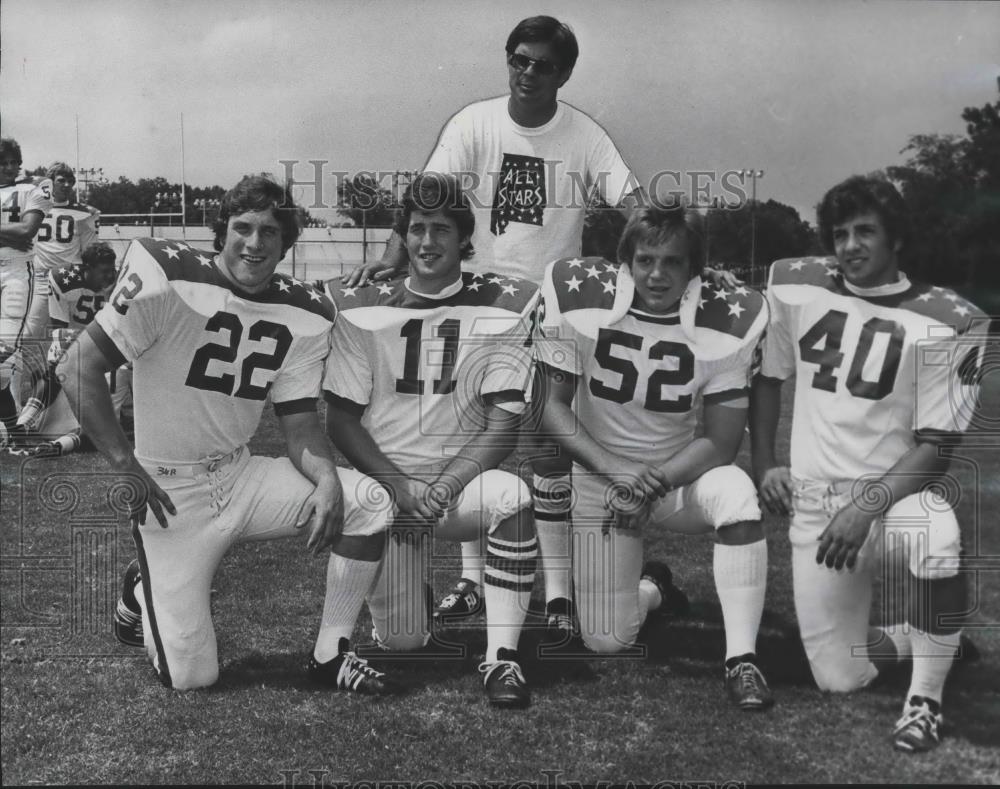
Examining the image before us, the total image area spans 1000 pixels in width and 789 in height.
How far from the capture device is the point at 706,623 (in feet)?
13.7

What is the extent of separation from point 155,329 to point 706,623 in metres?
2.38

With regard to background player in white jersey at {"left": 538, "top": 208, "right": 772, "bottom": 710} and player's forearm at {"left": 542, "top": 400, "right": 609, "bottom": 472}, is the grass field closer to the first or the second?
background player in white jersey at {"left": 538, "top": 208, "right": 772, "bottom": 710}

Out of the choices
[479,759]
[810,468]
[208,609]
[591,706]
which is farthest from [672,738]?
[208,609]

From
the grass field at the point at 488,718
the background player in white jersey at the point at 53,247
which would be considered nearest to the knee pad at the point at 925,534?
the grass field at the point at 488,718

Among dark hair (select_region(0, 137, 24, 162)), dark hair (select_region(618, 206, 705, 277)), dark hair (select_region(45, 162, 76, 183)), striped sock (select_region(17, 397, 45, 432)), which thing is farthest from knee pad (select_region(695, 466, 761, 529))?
striped sock (select_region(17, 397, 45, 432))

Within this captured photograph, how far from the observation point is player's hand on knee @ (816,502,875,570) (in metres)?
3.30

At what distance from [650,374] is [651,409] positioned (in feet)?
0.44

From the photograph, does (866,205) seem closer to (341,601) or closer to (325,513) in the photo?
(325,513)

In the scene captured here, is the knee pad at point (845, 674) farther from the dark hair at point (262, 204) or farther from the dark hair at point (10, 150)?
the dark hair at point (10, 150)

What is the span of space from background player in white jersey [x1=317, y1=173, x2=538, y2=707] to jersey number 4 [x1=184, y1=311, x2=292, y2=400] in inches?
7.9

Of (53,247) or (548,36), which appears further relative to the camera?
(53,247)

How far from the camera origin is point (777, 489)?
347 cm

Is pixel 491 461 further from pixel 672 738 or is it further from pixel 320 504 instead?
pixel 672 738

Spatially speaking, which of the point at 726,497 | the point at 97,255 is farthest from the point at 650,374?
the point at 97,255
